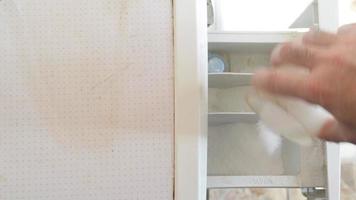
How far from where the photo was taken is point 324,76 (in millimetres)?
384

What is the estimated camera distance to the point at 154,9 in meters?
0.56

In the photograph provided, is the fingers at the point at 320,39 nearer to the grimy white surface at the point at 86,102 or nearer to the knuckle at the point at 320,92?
the knuckle at the point at 320,92

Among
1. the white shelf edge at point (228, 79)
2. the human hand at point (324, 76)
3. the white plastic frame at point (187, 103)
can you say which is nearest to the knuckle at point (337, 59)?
the human hand at point (324, 76)

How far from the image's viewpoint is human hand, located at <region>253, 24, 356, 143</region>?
376 millimetres

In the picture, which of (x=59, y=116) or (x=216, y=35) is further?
(x=216, y=35)

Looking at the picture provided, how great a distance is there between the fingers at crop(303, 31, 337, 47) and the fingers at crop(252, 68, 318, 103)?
0.04 metres

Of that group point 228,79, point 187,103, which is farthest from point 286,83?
point 228,79

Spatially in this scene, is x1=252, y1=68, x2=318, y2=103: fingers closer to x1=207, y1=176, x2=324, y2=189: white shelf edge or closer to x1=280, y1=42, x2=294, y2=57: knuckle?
x1=280, y1=42, x2=294, y2=57: knuckle

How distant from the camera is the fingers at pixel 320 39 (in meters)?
0.41

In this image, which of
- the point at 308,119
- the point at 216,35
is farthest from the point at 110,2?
the point at 216,35

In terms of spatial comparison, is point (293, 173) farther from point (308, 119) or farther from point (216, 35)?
point (308, 119)

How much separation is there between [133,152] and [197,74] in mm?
143

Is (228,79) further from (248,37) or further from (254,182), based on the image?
(254,182)

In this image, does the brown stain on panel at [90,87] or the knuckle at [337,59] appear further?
the brown stain on panel at [90,87]
